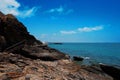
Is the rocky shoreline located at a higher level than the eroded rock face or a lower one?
lower

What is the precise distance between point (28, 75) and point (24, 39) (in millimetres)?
23640

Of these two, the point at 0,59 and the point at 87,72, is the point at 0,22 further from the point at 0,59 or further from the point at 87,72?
the point at 87,72

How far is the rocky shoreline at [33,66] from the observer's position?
13.3 metres

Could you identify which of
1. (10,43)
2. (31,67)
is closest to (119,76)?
(31,67)

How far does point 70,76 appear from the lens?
14906 mm

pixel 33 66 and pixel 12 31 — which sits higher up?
pixel 12 31

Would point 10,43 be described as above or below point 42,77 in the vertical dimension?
above

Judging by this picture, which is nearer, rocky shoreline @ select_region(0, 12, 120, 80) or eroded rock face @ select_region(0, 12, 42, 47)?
rocky shoreline @ select_region(0, 12, 120, 80)

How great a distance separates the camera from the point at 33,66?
15.3 meters

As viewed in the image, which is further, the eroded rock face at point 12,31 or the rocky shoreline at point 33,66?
the eroded rock face at point 12,31

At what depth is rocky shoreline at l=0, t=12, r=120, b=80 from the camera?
13305 mm

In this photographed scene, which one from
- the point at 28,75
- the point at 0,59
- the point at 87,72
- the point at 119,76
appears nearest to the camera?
the point at 28,75

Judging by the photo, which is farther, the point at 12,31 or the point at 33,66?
the point at 12,31

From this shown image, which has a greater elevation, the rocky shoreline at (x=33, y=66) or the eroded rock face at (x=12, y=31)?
the eroded rock face at (x=12, y=31)
